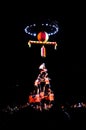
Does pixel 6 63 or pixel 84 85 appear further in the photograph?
pixel 6 63

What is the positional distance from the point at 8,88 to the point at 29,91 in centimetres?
179

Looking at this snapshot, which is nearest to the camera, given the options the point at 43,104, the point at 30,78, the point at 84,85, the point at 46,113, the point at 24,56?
the point at 46,113

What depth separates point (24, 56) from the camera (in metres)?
27.8

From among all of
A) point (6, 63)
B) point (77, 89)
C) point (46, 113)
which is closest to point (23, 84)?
point (6, 63)

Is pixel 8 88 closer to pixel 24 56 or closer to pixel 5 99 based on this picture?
pixel 5 99

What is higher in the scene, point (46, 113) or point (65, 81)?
point (65, 81)

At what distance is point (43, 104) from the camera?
2230cm

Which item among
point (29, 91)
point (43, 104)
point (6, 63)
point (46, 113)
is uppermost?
point (6, 63)

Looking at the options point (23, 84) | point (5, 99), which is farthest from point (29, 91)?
point (5, 99)

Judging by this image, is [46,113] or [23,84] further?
[23,84]

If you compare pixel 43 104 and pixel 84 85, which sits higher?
pixel 84 85

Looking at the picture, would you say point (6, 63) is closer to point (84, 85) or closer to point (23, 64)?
point (23, 64)

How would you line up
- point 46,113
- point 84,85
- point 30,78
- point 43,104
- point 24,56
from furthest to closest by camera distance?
point 24,56 → point 30,78 → point 84,85 → point 43,104 → point 46,113

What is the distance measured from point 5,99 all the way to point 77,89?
6.08m
